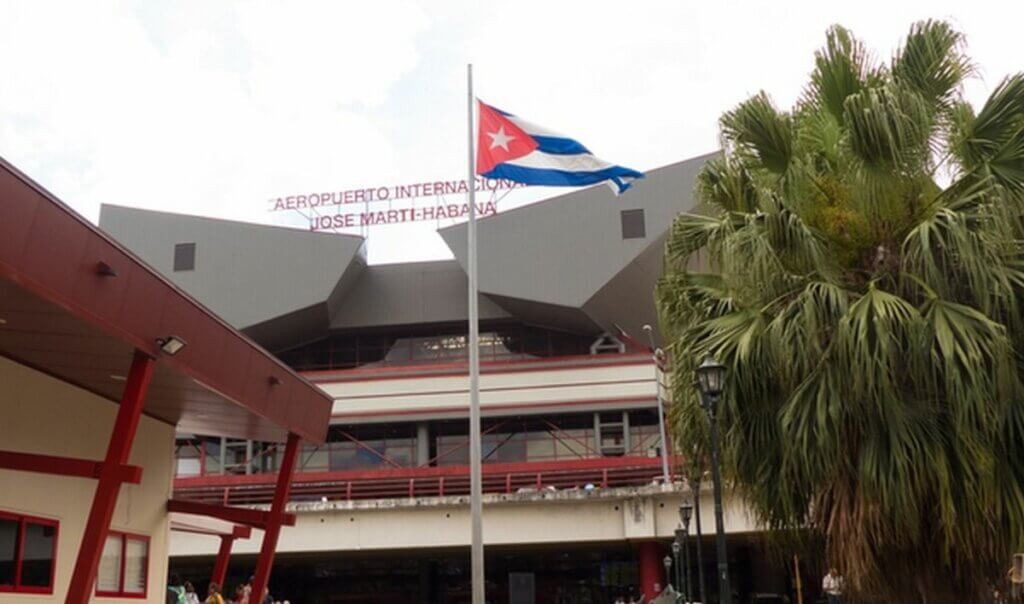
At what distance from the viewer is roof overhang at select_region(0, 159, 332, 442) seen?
1163 centimetres

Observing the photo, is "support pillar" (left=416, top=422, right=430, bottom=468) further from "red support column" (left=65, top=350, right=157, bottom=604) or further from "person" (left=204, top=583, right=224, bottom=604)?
"red support column" (left=65, top=350, right=157, bottom=604)

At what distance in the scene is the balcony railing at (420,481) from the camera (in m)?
44.4

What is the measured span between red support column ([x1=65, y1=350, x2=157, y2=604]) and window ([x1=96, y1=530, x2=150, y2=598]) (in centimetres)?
487

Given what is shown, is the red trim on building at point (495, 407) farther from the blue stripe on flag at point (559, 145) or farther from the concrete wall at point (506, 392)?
the blue stripe on flag at point (559, 145)

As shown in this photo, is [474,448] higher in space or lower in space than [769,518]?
higher

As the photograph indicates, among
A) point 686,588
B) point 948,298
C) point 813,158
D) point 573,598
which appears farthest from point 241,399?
point 573,598

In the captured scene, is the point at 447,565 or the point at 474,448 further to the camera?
the point at 447,565

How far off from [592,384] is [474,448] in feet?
95.5

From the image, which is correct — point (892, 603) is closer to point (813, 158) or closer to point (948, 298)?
point (948, 298)

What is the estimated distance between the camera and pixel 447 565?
49.6 metres

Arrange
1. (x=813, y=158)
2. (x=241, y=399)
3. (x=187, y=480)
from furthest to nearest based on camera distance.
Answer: (x=187, y=480)
(x=241, y=399)
(x=813, y=158)

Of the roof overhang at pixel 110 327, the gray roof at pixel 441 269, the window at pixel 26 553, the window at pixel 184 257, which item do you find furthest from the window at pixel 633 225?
the window at pixel 26 553

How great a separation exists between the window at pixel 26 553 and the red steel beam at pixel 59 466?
7.17ft

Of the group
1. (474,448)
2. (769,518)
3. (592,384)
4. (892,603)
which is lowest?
(892,603)
